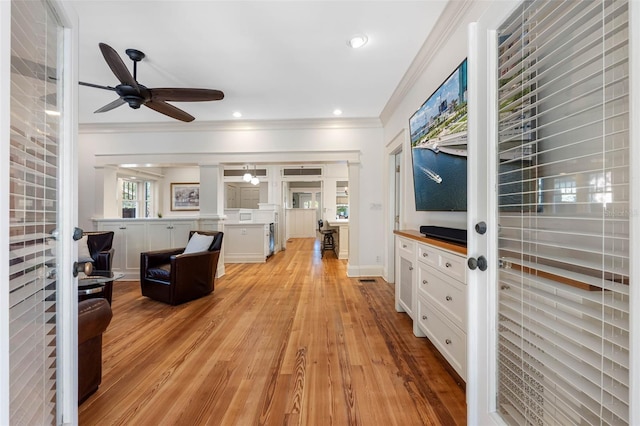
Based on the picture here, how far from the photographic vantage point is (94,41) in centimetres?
221

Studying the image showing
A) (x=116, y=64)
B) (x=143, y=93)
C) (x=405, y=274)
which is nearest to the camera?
(x=116, y=64)

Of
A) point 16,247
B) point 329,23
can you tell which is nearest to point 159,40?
point 329,23

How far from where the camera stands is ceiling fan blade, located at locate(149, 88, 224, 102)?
2.31 m

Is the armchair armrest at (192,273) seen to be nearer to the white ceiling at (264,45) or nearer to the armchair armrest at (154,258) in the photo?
the armchair armrest at (154,258)

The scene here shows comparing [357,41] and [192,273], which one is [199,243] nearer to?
[192,273]

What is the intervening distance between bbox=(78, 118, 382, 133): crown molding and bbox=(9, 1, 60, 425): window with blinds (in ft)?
10.9

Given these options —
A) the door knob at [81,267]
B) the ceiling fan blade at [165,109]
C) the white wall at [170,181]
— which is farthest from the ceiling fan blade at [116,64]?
the white wall at [170,181]

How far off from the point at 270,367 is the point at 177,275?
1831mm

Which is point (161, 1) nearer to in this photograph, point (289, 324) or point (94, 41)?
point (94, 41)

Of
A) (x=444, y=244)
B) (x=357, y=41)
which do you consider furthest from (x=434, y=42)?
(x=444, y=244)

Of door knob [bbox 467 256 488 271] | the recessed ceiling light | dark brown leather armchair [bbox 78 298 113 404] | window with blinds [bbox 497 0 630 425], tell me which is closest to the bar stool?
the recessed ceiling light

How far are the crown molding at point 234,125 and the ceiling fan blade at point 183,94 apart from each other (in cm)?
178

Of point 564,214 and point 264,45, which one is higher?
point 264,45

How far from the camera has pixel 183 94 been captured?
2.36 m
